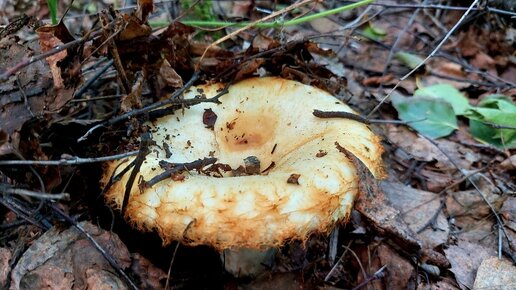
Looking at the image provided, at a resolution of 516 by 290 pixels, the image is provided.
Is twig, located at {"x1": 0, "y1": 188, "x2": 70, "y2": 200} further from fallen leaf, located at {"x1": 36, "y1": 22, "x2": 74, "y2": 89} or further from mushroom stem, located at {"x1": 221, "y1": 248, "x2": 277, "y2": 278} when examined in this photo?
mushroom stem, located at {"x1": 221, "y1": 248, "x2": 277, "y2": 278}

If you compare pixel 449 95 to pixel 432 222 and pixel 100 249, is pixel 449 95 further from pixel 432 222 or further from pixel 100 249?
pixel 100 249

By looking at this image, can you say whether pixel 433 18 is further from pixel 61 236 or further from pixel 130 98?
pixel 61 236

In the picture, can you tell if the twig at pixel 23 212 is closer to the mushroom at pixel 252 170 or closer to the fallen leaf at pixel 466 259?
the mushroom at pixel 252 170

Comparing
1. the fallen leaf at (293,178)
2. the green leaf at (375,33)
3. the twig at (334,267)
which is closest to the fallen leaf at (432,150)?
the twig at (334,267)

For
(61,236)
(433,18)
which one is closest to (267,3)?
(433,18)

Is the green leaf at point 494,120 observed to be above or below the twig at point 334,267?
above

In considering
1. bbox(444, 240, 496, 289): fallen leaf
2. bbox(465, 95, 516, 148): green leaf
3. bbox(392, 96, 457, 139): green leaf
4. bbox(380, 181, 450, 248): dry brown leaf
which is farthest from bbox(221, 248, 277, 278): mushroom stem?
bbox(465, 95, 516, 148): green leaf
